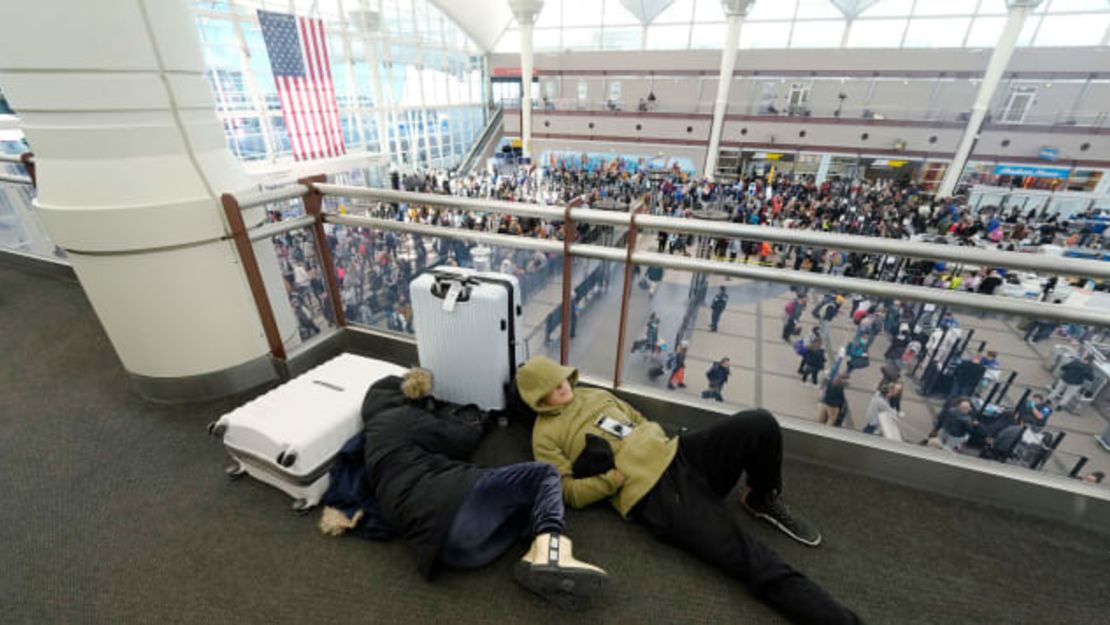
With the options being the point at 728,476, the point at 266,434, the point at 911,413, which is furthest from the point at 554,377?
the point at 911,413

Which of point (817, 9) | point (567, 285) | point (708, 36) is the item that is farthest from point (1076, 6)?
point (567, 285)

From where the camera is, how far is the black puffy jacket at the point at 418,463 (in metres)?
1.61

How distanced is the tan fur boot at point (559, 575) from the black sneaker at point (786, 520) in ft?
2.76

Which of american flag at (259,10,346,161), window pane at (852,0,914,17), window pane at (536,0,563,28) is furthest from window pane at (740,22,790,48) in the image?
american flag at (259,10,346,161)

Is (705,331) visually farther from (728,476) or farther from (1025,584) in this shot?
(1025,584)

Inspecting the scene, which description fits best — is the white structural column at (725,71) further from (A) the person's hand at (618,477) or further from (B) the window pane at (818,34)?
(A) the person's hand at (618,477)

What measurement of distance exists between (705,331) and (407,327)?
196 cm

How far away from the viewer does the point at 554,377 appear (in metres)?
2.04

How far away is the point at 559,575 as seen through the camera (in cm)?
144

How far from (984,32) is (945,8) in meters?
1.98

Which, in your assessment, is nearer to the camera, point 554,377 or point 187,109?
point 554,377

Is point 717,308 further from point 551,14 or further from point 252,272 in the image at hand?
point 551,14

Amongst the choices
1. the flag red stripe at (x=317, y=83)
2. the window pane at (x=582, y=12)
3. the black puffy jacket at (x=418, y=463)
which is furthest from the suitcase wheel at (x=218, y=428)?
the window pane at (x=582, y=12)

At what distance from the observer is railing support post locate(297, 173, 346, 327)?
2713 mm
